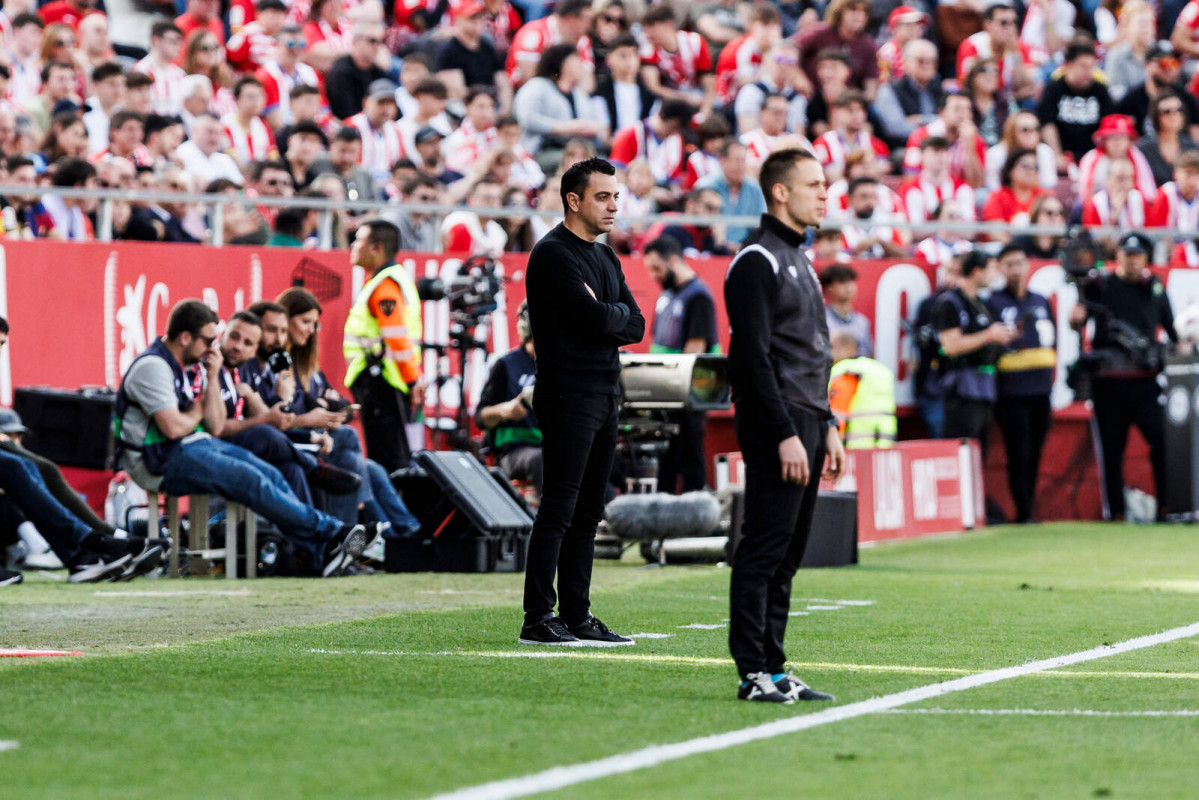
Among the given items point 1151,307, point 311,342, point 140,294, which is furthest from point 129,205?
point 1151,307

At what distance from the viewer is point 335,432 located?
1388 centimetres

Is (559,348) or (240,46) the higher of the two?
(240,46)

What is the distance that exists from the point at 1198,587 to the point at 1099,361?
667 cm

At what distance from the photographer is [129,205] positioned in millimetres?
14789

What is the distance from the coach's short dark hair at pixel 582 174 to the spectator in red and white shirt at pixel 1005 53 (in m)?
15.3

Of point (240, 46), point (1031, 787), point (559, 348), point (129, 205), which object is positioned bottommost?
point (1031, 787)

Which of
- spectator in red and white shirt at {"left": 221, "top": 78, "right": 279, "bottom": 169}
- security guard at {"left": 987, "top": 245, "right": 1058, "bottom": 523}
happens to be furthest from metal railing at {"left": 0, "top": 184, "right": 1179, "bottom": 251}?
spectator in red and white shirt at {"left": 221, "top": 78, "right": 279, "bottom": 169}

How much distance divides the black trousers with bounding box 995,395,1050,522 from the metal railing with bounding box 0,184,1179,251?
161cm

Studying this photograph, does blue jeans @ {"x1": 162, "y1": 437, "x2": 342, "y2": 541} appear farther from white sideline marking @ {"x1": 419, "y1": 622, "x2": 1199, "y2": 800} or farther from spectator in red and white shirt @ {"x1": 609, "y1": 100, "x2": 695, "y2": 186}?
spectator in red and white shirt @ {"x1": 609, "y1": 100, "x2": 695, "y2": 186}

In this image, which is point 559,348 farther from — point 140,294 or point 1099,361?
point 1099,361

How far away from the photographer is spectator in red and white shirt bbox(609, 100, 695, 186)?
63.7ft

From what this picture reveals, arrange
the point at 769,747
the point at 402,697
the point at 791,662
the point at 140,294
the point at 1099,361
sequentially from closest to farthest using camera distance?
1. the point at 769,747
2. the point at 402,697
3. the point at 791,662
4. the point at 140,294
5. the point at 1099,361

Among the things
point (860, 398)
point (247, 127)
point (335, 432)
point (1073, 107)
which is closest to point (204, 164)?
point (247, 127)

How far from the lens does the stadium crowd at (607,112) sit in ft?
53.2
